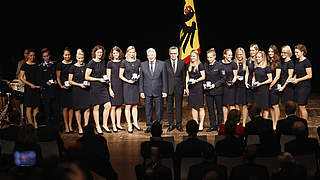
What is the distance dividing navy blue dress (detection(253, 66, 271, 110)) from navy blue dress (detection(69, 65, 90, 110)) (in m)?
3.12

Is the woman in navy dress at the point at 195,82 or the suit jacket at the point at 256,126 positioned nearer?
the suit jacket at the point at 256,126

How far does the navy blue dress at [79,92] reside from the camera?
8031 millimetres

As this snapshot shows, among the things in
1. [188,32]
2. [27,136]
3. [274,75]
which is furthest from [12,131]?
[188,32]

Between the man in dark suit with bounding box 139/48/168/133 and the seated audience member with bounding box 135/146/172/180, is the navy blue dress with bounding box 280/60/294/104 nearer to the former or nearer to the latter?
the man in dark suit with bounding box 139/48/168/133

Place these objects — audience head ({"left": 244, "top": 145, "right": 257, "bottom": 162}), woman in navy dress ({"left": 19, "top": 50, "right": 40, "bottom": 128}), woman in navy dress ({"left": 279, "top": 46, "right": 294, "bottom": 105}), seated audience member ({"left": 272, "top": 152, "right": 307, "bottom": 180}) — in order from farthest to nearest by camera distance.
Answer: woman in navy dress ({"left": 19, "top": 50, "right": 40, "bottom": 128}) → woman in navy dress ({"left": 279, "top": 46, "right": 294, "bottom": 105}) → audience head ({"left": 244, "top": 145, "right": 257, "bottom": 162}) → seated audience member ({"left": 272, "top": 152, "right": 307, "bottom": 180})

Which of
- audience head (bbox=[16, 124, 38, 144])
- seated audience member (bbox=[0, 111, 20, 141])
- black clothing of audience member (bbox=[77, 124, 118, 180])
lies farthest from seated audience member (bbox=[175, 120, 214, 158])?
seated audience member (bbox=[0, 111, 20, 141])

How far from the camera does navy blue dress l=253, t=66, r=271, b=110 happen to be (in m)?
8.16

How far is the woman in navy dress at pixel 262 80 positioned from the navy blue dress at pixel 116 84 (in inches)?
98.3

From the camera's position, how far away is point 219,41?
1477cm

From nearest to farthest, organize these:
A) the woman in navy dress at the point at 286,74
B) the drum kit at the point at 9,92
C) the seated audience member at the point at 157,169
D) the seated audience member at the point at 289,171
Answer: the seated audience member at the point at 289,171, the seated audience member at the point at 157,169, the woman in navy dress at the point at 286,74, the drum kit at the point at 9,92

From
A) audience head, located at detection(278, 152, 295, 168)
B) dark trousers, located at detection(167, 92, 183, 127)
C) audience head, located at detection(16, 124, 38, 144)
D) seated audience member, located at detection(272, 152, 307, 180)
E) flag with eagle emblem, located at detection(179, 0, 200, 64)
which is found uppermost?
flag with eagle emblem, located at detection(179, 0, 200, 64)

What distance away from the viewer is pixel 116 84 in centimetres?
838

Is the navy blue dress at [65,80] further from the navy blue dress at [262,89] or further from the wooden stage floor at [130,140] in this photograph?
the navy blue dress at [262,89]

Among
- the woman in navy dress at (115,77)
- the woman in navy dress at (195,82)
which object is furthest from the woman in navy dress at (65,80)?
the woman in navy dress at (195,82)
